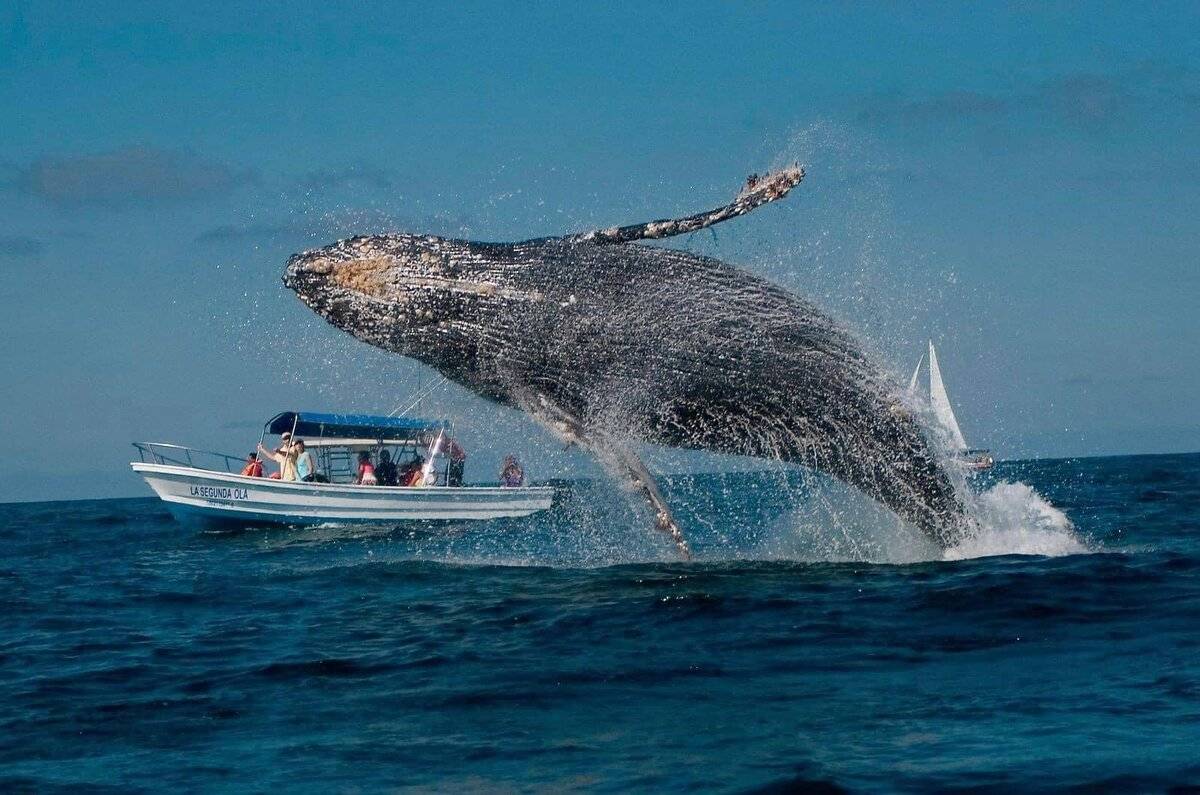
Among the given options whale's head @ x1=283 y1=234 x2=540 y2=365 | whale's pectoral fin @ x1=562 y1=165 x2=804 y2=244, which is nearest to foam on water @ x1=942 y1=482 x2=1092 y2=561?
whale's pectoral fin @ x1=562 y1=165 x2=804 y2=244

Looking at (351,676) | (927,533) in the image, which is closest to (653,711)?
(351,676)

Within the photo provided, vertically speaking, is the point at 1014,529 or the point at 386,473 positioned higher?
→ the point at 386,473

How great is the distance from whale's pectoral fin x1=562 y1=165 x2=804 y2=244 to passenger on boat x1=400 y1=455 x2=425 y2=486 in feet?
65.4

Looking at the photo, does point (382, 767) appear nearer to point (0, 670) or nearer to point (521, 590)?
point (0, 670)

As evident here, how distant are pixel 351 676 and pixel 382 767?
7.81 feet

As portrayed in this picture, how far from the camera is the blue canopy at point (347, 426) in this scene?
1300 inches

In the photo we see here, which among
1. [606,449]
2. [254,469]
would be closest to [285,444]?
[254,469]

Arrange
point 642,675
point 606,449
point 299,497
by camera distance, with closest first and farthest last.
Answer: point 642,675 → point 606,449 → point 299,497

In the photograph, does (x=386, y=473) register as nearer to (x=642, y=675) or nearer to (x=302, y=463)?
(x=302, y=463)

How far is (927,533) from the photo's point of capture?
44.7ft

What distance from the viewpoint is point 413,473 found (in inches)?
1264

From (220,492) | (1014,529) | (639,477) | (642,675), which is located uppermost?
(220,492)

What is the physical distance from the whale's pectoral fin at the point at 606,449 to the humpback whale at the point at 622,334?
2cm

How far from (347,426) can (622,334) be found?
23.1 metres
